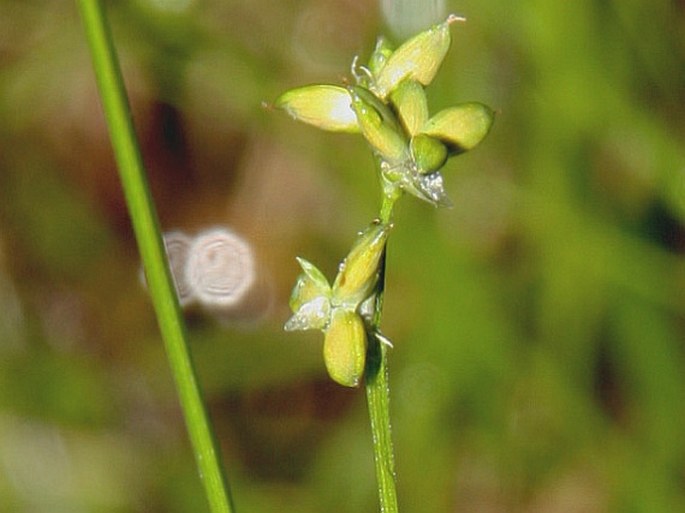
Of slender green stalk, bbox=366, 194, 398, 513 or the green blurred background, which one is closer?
slender green stalk, bbox=366, 194, 398, 513

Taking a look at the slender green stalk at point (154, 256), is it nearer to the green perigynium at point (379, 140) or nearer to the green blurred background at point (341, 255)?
the green perigynium at point (379, 140)

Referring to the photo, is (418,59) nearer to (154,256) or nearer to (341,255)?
(154,256)

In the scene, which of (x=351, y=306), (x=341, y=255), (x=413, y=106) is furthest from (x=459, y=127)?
(x=341, y=255)

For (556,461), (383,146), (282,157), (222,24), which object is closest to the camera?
(383,146)

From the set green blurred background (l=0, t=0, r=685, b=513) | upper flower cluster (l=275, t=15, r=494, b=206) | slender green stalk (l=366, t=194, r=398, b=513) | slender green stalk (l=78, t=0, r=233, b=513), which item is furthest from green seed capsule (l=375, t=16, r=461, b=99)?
green blurred background (l=0, t=0, r=685, b=513)

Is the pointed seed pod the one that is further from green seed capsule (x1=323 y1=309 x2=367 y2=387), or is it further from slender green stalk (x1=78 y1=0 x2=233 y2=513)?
slender green stalk (x1=78 y1=0 x2=233 y2=513)

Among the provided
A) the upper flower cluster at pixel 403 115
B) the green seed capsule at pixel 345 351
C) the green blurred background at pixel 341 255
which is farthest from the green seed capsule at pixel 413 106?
the green blurred background at pixel 341 255

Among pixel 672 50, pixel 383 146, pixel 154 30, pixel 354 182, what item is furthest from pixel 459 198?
pixel 383 146

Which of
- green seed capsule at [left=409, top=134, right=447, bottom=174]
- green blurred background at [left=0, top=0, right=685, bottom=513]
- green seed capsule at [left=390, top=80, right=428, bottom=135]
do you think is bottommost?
green seed capsule at [left=409, top=134, right=447, bottom=174]

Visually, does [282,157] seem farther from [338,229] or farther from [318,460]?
[318,460]
